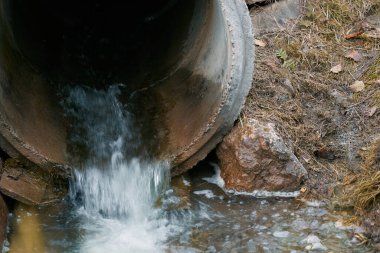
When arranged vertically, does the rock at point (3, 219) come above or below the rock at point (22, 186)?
below

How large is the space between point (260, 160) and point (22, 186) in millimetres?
1757

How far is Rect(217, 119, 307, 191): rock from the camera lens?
16.4 feet

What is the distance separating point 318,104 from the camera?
18.7 feet

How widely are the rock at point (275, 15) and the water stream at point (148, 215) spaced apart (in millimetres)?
1602

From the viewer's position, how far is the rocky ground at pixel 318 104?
5.01 meters

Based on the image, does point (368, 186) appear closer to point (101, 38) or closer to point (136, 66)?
point (136, 66)

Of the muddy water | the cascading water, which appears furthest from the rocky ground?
the cascading water

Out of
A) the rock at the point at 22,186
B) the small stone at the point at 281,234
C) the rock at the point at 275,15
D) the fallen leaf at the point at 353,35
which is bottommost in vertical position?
the small stone at the point at 281,234

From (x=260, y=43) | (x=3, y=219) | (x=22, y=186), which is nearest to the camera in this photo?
(x=3, y=219)

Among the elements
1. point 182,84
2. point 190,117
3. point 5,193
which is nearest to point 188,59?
point 182,84

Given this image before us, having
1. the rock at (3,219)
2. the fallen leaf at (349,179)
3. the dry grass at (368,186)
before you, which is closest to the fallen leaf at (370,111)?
the dry grass at (368,186)

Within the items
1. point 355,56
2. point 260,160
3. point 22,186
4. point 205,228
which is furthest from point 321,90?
point 22,186

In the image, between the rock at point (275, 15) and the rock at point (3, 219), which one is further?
the rock at point (275, 15)

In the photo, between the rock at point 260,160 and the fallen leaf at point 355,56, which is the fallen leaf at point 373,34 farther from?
the rock at point 260,160
